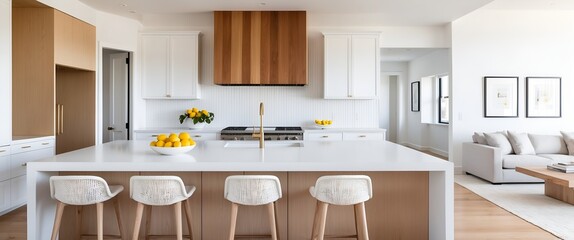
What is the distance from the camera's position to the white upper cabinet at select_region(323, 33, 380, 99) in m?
5.41

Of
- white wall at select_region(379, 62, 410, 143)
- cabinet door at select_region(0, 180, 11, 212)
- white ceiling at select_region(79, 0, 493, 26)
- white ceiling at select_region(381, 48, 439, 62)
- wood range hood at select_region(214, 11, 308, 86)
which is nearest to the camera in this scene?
cabinet door at select_region(0, 180, 11, 212)

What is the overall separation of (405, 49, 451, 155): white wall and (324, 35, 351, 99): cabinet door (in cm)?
306

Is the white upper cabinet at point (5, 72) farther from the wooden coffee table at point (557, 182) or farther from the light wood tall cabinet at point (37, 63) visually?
the wooden coffee table at point (557, 182)

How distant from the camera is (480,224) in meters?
3.46

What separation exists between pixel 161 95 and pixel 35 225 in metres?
3.30

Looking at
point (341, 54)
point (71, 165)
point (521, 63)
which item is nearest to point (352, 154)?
point (71, 165)

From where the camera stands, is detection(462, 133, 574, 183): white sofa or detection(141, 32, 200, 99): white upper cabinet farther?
detection(141, 32, 200, 99): white upper cabinet

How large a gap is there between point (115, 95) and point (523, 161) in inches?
245

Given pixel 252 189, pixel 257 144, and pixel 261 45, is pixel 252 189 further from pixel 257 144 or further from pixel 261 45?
pixel 261 45

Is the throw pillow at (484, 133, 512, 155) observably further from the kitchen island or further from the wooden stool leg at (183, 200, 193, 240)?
the wooden stool leg at (183, 200, 193, 240)

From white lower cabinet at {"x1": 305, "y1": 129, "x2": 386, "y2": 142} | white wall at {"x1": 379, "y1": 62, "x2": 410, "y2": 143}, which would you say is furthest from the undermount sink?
white wall at {"x1": 379, "y1": 62, "x2": 410, "y2": 143}

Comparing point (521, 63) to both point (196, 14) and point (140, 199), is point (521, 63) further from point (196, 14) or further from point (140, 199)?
point (140, 199)

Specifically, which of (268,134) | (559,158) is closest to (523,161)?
(559,158)

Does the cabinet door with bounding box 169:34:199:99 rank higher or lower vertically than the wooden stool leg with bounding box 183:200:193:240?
higher
